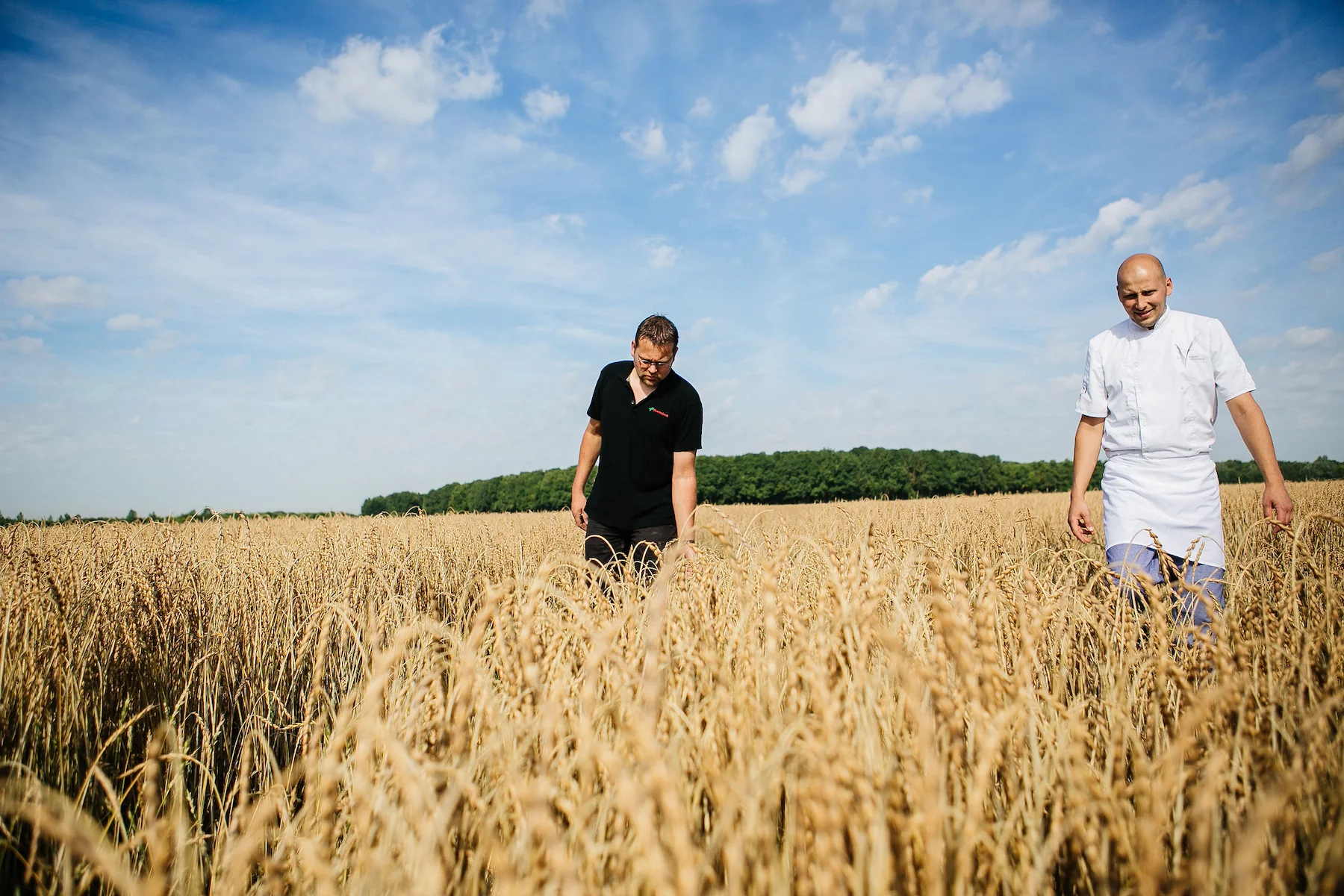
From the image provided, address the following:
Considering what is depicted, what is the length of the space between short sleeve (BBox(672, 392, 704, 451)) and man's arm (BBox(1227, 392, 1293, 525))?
2716 mm

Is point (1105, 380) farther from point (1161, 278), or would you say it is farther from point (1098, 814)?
point (1098, 814)

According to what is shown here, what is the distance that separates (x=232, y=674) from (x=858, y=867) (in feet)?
10.8

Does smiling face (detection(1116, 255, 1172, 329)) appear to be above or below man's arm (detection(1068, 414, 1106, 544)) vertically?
above

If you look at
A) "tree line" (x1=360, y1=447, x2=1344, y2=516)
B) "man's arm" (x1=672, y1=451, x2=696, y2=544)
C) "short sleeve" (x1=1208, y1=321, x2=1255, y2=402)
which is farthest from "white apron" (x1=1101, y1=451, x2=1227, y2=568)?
"tree line" (x1=360, y1=447, x2=1344, y2=516)

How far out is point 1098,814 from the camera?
1422mm

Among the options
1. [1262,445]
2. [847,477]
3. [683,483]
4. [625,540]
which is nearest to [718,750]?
[683,483]

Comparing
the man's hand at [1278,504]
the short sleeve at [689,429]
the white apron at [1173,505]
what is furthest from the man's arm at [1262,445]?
the short sleeve at [689,429]

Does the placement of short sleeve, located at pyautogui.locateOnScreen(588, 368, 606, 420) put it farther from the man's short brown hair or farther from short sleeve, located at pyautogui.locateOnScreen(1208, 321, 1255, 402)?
short sleeve, located at pyautogui.locateOnScreen(1208, 321, 1255, 402)

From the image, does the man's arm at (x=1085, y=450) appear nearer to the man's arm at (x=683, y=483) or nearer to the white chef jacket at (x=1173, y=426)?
the white chef jacket at (x=1173, y=426)

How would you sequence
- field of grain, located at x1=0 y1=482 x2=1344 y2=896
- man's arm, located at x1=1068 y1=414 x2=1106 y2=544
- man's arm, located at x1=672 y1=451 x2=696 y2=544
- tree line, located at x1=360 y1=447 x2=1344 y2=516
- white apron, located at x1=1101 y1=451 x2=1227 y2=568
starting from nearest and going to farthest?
field of grain, located at x1=0 y1=482 x2=1344 y2=896, white apron, located at x1=1101 y1=451 x2=1227 y2=568, man's arm, located at x1=1068 y1=414 x2=1106 y2=544, man's arm, located at x1=672 y1=451 x2=696 y2=544, tree line, located at x1=360 y1=447 x2=1344 y2=516

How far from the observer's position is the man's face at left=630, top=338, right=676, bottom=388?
3.73 meters

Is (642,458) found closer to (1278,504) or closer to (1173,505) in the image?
(1173,505)

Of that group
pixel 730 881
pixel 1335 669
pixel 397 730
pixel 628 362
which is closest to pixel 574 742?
pixel 397 730

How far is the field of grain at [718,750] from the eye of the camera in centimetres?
101
